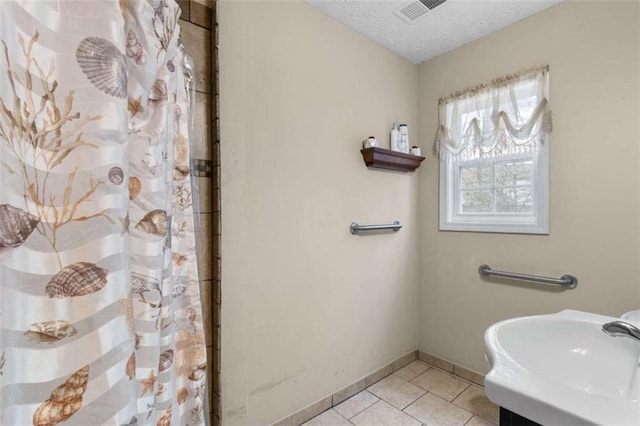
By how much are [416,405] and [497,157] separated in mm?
1682

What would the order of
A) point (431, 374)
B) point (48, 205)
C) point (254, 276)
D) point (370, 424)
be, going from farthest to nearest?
point (431, 374), point (370, 424), point (254, 276), point (48, 205)

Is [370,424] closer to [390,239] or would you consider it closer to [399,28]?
[390,239]

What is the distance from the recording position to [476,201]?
2127mm

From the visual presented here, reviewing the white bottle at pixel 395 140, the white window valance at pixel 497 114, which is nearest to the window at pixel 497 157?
the white window valance at pixel 497 114

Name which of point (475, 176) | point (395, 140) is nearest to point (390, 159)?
point (395, 140)

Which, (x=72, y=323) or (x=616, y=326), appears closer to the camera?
(x=72, y=323)

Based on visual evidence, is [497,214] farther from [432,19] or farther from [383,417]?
[383,417]

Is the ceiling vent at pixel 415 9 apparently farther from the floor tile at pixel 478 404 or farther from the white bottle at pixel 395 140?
the floor tile at pixel 478 404

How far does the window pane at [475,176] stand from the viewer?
208 cm

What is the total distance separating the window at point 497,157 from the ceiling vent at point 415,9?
631mm

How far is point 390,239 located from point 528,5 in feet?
5.37

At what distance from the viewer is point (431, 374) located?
2.17 m

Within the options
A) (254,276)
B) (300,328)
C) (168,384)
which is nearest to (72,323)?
(168,384)

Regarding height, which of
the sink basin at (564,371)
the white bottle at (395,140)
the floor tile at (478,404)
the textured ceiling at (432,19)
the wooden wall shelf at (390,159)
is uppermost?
the textured ceiling at (432,19)
